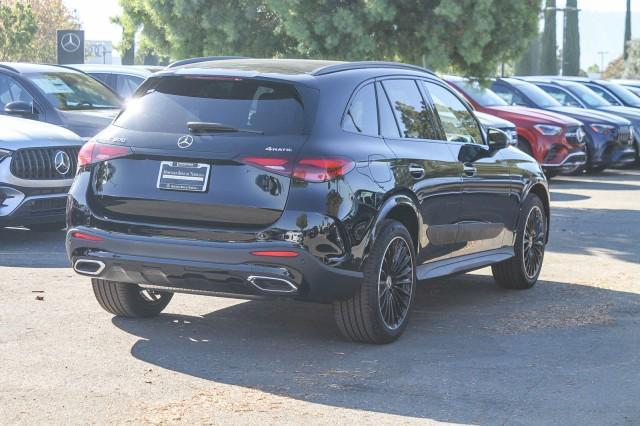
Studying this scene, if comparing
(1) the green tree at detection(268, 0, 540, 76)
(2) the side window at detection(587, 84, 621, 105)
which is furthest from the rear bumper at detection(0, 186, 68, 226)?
(2) the side window at detection(587, 84, 621, 105)

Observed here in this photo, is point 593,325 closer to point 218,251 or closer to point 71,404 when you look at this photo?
point 218,251

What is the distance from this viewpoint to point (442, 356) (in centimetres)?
747

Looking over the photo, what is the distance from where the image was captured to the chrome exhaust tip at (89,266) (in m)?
7.48

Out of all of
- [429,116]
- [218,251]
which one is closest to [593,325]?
[429,116]

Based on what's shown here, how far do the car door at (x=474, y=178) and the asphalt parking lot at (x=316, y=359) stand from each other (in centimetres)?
54

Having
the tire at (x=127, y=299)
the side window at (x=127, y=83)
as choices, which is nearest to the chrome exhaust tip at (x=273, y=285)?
the tire at (x=127, y=299)

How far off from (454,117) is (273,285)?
259 centimetres

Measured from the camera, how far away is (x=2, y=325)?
26.5 feet

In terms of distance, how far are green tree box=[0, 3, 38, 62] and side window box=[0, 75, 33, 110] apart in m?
38.3

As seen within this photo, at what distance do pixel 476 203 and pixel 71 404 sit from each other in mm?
3873

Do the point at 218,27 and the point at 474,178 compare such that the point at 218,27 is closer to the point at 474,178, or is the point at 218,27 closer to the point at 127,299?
the point at 474,178

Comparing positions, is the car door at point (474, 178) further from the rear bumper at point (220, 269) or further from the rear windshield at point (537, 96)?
the rear windshield at point (537, 96)

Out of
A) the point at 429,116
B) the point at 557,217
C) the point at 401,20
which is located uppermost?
the point at 401,20

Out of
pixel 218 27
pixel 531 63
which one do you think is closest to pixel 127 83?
pixel 218 27
